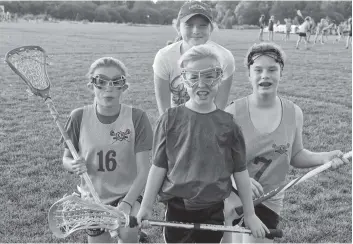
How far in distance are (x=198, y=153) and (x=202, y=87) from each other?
0.37m

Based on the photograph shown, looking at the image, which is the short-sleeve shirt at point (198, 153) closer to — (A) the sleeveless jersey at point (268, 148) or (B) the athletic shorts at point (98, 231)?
(A) the sleeveless jersey at point (268, 148)

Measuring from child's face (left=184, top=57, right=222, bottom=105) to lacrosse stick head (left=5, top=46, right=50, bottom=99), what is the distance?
1.24 meters

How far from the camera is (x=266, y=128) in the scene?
2918 mm

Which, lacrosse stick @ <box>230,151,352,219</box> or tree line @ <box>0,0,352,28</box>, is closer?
lacrosse stick @ <box>230,151,352,219</box>

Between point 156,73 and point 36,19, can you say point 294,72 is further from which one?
point 36,19

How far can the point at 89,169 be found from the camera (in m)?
3.19

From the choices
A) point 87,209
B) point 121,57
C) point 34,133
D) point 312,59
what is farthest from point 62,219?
point 312,59

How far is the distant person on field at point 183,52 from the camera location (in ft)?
11.5

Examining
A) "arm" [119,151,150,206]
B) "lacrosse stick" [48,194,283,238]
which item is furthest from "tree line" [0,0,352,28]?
"lacrosse stick" [48,194,283,238]

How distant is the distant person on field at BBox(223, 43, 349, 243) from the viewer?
2.90 meters

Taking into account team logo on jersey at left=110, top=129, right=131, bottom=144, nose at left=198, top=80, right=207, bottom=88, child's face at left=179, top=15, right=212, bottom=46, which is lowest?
team logo on jersey at left=110, top=129, right=131, bottom=144

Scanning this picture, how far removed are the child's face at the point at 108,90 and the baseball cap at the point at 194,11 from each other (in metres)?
0.76

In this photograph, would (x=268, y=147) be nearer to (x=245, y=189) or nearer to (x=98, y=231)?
(x=245, y=189)

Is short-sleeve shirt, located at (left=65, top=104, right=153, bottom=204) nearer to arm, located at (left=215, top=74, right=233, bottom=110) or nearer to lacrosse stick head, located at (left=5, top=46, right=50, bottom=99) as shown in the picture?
lacrosse stick head, located at (left=5, top=46, right=50, bottom=99)
